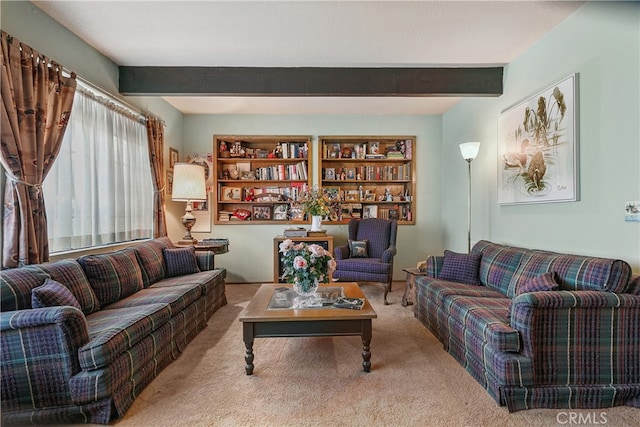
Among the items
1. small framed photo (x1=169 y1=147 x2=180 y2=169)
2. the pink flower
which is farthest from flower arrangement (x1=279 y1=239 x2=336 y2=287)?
small framed photo (x1=169 y1=147 x2=180 y2=169)

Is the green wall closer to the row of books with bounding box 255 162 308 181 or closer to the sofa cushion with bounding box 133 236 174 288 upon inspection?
the row of books with bounding box 255 162 308 181

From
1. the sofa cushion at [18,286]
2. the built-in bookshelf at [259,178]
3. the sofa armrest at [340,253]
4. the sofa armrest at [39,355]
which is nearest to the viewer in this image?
the sofa armrest at [39,355]

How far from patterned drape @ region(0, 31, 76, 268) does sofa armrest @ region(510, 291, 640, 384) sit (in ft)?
10.2

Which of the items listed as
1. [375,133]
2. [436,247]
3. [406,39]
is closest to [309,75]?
[406,39]

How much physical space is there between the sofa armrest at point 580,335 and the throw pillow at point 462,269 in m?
1.20

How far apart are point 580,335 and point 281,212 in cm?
387

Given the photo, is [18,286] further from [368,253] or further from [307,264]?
[368,253]

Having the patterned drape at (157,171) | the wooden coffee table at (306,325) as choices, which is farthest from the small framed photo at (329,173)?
the wooden coffee table at (306,325)

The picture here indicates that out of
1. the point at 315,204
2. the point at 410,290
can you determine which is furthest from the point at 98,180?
the point at 410,290

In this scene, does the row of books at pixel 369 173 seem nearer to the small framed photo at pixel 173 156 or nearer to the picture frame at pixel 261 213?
the picture frame at pixel 261 213

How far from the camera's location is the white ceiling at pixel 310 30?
7.69 ft

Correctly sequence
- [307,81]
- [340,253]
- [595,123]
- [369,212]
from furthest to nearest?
[369,212], [340,253], [307,81], [595,123]

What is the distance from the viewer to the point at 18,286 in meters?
1.78

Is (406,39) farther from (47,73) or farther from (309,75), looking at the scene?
(47,73)
